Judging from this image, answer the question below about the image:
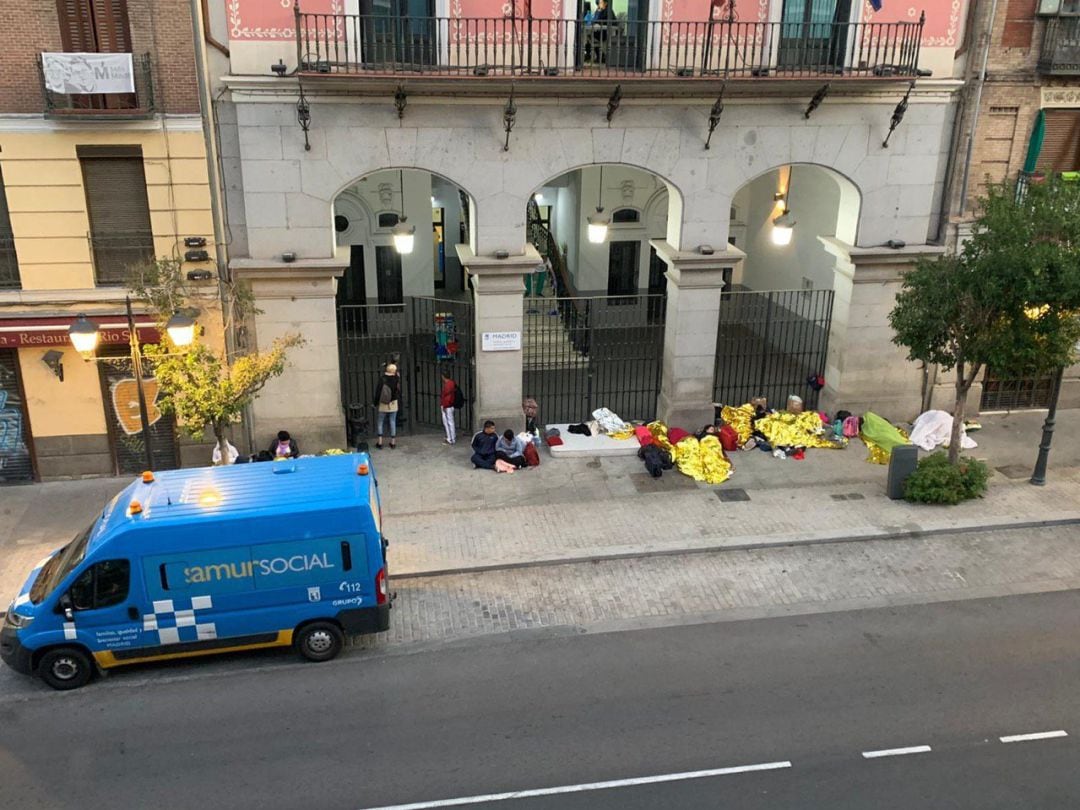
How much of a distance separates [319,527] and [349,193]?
50.9 ft

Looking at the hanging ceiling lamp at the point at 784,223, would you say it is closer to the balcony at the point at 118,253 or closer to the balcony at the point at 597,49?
the balcony at the point at 597,49

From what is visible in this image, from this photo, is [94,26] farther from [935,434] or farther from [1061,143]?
[1061,143]

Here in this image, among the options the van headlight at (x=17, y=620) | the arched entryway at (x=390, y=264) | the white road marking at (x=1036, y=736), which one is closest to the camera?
the white road marking at (x=1036, y=736)

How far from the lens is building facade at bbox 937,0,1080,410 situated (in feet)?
56.6

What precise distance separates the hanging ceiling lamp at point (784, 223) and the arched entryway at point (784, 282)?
0.02 metres

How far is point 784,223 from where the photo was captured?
20797mm

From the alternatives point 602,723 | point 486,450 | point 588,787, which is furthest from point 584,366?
point 588,787

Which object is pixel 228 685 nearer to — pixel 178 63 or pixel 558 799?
pixel 558 799

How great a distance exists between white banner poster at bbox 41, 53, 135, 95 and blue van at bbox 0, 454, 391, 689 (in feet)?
23.5

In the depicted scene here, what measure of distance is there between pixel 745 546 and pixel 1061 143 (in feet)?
36.1

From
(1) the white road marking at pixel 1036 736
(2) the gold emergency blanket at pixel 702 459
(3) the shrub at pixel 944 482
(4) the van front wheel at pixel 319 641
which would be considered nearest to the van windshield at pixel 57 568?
(4) the van front wheel at pixel 319 641

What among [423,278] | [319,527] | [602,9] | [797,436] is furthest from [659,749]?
[423,278]

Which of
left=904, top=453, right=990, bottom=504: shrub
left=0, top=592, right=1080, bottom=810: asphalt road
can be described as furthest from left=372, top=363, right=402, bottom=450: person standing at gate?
left=904, top=453, right=990, bottom=504: shrub

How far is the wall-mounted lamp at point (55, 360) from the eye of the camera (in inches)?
633
